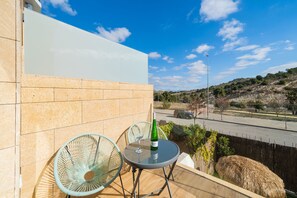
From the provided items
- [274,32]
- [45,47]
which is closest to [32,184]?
[45,47]

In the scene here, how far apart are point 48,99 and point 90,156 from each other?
82 centimetres

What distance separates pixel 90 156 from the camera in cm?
167

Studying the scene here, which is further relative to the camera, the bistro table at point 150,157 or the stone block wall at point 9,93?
the bistro table at point 150,157

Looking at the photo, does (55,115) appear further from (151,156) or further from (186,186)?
(186,186)

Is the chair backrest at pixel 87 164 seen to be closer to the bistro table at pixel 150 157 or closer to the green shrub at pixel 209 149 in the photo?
Result: the bistro table at pixel 150 157

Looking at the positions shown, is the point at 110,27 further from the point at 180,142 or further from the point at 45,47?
the point at 180,142

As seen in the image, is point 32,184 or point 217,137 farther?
point 217,137

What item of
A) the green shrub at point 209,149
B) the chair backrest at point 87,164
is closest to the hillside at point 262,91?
the green shrub at point 209,149

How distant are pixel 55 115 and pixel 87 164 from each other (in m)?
0.69

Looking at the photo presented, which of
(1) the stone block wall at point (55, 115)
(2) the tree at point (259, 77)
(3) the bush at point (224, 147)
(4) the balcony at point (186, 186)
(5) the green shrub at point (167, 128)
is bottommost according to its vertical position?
(3) the bush at point (224, 147)

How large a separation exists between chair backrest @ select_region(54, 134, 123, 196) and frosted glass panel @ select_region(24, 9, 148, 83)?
98 centimetres

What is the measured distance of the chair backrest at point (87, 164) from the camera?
1338mm

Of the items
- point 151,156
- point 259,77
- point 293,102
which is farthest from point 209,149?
point 259,77

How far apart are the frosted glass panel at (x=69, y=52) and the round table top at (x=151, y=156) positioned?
1.40 m
